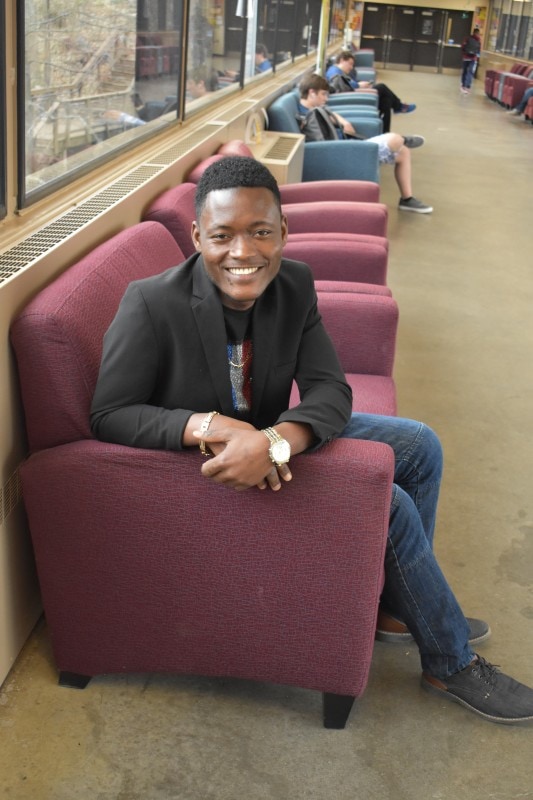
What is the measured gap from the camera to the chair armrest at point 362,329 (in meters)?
2.90

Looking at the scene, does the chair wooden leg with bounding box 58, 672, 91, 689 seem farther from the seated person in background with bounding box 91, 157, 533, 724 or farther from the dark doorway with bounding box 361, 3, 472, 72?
the dark doorway with bounding box 361, 3, 472, 72

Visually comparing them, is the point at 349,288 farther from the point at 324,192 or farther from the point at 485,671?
the point at 324,192

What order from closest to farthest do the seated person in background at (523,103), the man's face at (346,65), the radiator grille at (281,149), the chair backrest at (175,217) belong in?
the chair backrest at (175,217)
the radiator grille at (281,149)
the man's face at (346,65)
the seated person in background at (523,103)

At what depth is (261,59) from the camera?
26.9ft

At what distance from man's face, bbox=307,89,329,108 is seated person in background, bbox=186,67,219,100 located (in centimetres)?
103

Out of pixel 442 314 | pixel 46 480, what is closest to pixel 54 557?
pixel 46 480

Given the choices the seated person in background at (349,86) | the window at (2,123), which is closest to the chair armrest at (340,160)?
the window at (2,123)

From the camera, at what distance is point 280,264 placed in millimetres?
1891

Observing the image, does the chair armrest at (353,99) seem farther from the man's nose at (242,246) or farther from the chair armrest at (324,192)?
the man's nose at (242,246)

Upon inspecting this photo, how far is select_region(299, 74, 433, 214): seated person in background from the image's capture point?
6.59 meters

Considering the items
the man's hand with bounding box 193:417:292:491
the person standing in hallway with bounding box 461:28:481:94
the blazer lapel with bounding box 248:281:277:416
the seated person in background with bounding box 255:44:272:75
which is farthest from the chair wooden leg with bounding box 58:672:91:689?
the person standing in hallway with bounding box 461:28:481:94

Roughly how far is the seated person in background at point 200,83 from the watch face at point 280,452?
140 inches

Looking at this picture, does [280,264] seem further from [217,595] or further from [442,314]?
[442,314]

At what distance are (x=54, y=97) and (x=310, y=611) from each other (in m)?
1.61
